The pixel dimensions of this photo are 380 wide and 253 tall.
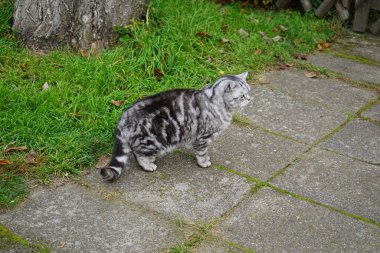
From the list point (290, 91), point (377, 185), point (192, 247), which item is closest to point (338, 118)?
point (290, 91)

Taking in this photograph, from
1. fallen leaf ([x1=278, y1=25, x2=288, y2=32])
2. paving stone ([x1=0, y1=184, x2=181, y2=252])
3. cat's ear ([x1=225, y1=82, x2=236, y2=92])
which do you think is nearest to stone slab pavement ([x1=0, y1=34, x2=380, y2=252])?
paving stone ([x1=0, y1=184, x2=181, y2=252])

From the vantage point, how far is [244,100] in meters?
4.71

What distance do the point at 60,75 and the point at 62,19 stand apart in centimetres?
76

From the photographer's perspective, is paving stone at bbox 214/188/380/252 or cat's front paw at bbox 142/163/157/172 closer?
paving stone at bbox 214/188/380/252

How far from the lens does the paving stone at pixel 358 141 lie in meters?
5.07

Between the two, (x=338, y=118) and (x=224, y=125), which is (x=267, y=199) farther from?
(x=338, y=118)

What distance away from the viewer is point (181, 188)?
445 centimetres

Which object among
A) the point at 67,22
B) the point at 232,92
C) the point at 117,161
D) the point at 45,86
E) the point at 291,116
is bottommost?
the point at 291,116

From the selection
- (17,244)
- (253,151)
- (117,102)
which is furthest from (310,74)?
(17,244)

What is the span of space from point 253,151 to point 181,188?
0.92m

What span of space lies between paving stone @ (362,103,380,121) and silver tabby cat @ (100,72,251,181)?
5.76 ft

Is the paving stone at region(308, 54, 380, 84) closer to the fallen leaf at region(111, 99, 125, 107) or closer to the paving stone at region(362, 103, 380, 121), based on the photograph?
the paving stone at region(362, 103, 380, 121)

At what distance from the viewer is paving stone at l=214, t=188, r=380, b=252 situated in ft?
12.5

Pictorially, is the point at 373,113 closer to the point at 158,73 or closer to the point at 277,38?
the point at 277,38
